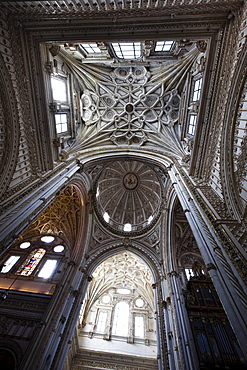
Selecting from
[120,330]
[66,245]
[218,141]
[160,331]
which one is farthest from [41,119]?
[120,330]

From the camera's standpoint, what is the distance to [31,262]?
607 inches

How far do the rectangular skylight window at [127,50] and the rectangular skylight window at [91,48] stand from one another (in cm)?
138

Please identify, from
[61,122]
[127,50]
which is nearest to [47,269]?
[61,122]

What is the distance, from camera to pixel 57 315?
36.9 ft

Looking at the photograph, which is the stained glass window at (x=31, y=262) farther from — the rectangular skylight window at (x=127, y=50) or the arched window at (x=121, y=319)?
the rectangular skylight window at (x=127, y=50)

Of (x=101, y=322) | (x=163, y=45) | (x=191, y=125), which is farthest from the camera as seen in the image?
(x=101, y=322)

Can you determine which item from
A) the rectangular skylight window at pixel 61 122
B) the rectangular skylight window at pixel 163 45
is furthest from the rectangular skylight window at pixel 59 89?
the rectangular skylight window at pixel 163 45

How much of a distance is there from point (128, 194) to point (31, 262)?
39.7ft

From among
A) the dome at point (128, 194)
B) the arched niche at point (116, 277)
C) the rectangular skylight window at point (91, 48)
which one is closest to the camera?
the rectangular skylight window at point (91, 48)

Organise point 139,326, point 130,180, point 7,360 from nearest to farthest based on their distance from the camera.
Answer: point 7,360 → point 139,326 → point 130,180

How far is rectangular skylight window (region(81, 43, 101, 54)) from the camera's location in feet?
47.4

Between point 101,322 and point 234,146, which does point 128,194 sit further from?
point 234,146

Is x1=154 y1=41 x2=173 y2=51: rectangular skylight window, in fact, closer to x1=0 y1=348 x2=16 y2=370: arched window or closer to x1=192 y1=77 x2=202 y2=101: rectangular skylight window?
x1=192 y1=77 x2=202 y2=101: rectangular skylight window

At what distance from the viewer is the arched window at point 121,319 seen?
18.9 meters
